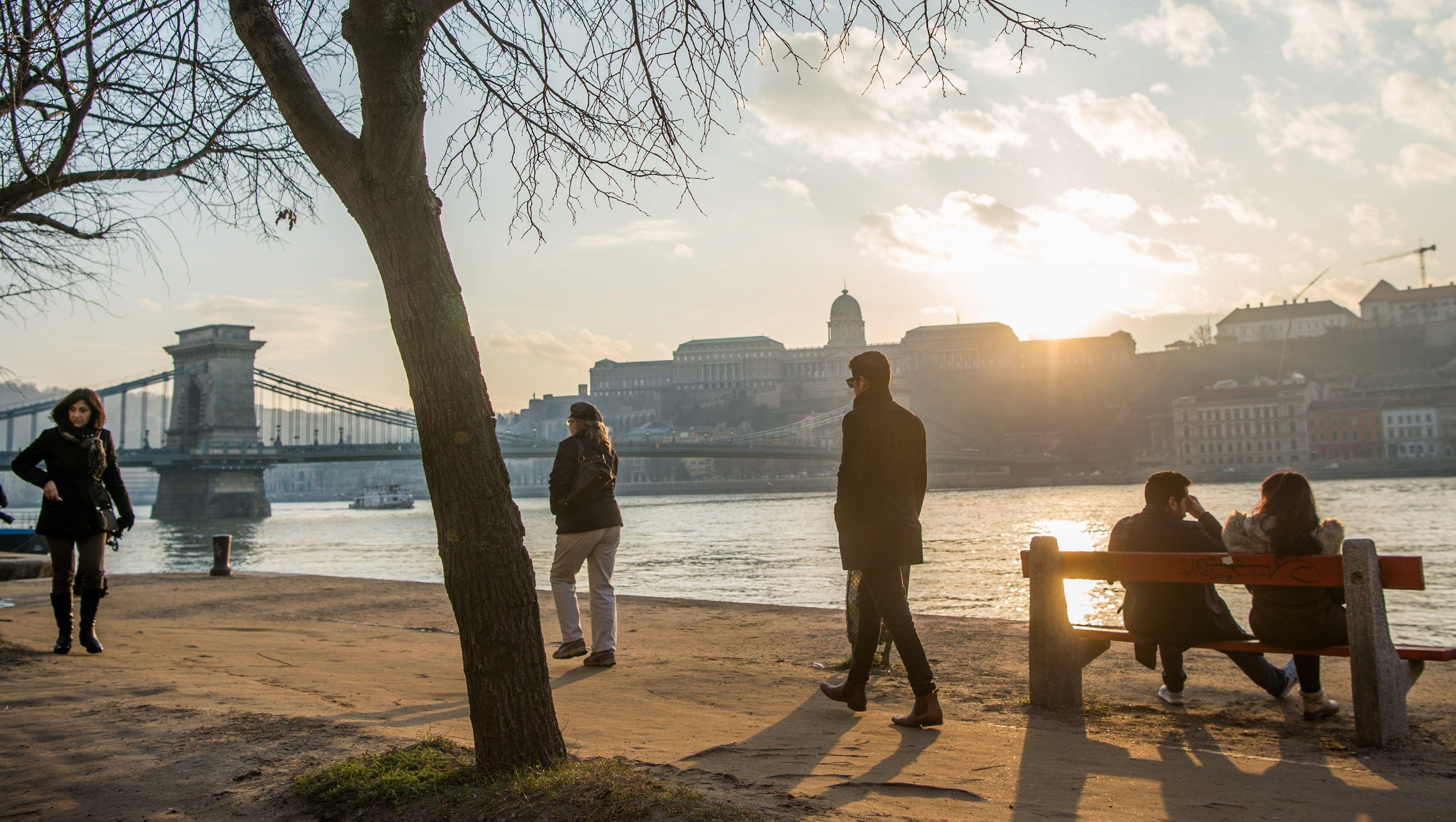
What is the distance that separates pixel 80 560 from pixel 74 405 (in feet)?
2.27

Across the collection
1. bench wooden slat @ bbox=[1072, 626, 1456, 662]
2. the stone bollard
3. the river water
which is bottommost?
the river water

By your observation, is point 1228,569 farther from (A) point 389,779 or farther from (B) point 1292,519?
(A) point 389,779

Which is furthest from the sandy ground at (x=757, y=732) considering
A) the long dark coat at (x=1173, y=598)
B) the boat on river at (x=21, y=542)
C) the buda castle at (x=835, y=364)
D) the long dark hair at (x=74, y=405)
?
the buda castle at (x=835, y=364)

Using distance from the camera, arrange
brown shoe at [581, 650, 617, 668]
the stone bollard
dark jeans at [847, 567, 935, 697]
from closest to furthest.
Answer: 1. dark jeans at [847, 567, 935, 697]
2. brown shoe at [581, 650, 617, 668]
3. the stone bollard

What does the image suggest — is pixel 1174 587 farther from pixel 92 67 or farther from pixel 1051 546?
pixel 92 67

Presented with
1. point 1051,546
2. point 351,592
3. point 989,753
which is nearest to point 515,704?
point 989,753

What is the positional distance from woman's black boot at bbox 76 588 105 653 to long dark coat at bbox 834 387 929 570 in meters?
3.53

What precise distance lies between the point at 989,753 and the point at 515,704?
4.23ft

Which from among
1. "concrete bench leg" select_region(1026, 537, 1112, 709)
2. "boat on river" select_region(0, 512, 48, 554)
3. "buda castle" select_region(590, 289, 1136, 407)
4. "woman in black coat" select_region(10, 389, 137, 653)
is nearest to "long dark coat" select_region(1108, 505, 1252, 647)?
"concrete bench leg" select_region(1026, 537, 1112, 709)

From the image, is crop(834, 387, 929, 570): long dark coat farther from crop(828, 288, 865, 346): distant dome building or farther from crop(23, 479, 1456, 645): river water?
crop(828, 288, 865, 346): distant dome building

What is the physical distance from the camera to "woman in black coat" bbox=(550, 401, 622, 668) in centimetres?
435

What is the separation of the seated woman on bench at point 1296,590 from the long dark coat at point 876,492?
1.05 metres

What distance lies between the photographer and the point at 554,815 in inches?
75.3

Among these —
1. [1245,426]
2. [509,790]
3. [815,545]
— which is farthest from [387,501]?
[509,790]
